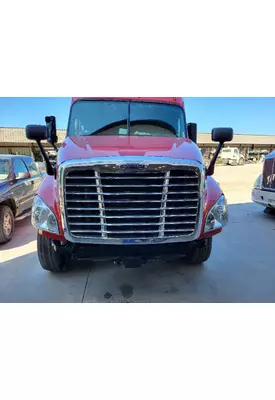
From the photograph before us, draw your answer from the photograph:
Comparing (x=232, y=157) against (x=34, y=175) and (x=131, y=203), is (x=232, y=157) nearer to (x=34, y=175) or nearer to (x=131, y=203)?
(x=34, y=175)

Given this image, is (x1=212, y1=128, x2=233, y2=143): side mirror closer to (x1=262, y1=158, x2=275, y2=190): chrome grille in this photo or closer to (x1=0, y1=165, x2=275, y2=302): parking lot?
(x1=0, y1=165, x2=275, y2=302): parking lot

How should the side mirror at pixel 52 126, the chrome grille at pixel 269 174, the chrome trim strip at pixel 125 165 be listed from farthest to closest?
1. the chrome grille at pixel 269 174
2. the side mirror at pixel 52 126
3. the chrome trim strip at pixel 125 165

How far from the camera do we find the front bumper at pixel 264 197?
18.7 ft

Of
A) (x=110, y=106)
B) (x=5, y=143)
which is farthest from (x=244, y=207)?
(x=5, y=143)

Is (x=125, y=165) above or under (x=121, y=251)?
above

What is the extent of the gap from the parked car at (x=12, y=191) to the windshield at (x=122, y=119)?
216 centimetres

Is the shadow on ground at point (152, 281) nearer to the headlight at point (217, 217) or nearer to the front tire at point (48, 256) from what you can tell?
the front tire at point (48, 256)

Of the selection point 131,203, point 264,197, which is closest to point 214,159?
point 131,203

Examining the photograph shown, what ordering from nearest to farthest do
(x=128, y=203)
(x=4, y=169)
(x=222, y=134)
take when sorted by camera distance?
1. (x=128, y=203)
2. (x=222, y=134)
3. (x=4, y=169)

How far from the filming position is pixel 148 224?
8.11 feet

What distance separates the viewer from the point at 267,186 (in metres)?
5.98

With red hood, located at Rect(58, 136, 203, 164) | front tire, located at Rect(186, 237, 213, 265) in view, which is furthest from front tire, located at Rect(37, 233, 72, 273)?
front tire, located at Rect(186, 237, 213, 265)

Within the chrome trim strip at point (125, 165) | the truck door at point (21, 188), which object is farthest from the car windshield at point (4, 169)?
the chrome trim strip at point (125, 165)

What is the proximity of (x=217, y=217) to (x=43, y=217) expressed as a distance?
197cm
